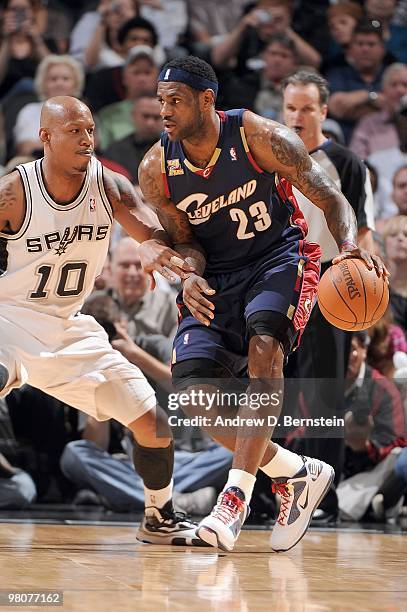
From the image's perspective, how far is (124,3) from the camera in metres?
9.45

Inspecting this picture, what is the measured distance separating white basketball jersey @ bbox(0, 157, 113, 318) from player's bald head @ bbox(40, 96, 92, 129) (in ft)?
0.65

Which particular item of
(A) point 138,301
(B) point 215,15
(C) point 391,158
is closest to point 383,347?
(A) point 138,301

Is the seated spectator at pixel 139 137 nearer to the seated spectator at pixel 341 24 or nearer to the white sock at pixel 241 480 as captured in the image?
the seated spectator at pixel 341 24

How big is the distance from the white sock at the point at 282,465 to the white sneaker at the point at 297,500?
23 mm

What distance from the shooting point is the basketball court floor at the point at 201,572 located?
2.99 metres

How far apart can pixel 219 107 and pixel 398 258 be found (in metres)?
2.73

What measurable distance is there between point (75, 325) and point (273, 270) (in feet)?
3.02

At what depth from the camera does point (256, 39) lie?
31.0 ft

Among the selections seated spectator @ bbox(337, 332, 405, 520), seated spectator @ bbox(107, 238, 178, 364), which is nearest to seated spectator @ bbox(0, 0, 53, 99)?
seated spectator @ bbox(107, 238, 178, 364)

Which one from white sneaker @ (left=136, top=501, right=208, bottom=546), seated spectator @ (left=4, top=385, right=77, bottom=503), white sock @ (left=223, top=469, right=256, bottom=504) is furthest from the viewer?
seated spectator @ (left=4, top=385, right=77, bottom=503)

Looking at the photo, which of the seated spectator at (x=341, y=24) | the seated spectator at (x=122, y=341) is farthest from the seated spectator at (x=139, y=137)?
the seated spectator at (x=122, y=341)

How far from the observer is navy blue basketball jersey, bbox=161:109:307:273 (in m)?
4.31

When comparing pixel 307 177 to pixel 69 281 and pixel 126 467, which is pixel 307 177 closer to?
pixel 69 281

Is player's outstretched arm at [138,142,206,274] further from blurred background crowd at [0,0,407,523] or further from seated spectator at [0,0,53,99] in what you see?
seated spectator at [0,0,53,99]
